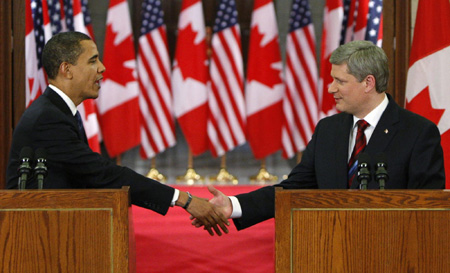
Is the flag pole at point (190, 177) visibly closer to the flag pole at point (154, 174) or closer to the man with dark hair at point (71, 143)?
the flag pole at point (154, 174)

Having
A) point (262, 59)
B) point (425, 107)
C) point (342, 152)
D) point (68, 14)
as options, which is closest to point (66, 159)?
point (342, 152)

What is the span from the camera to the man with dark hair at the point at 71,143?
11.4 ft

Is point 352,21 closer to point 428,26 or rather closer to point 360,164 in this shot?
point 428,26

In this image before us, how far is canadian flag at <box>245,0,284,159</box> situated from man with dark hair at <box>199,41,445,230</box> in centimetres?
463

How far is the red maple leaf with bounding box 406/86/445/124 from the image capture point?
4953mm

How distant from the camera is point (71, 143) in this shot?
3488mm

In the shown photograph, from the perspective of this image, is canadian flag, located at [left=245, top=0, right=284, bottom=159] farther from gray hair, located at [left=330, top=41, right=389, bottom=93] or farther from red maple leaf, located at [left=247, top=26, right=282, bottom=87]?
gray hair, located at [left=330, top=41, right=389, bottom=93]

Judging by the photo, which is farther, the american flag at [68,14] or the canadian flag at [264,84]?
the canadian flag at [264,84]

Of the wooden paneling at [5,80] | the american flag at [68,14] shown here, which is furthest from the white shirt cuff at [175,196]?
the american flag at [68,14]

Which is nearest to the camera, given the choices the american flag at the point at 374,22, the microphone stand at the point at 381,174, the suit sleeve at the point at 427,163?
the microphone stand at the point at 381,174

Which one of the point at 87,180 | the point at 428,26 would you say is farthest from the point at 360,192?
the point at 428,26

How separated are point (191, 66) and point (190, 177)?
1386 millimetres

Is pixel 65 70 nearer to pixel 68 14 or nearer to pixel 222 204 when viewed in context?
pixel 222 204

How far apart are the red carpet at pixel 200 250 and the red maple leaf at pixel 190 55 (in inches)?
147
